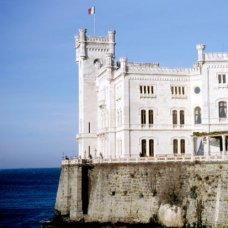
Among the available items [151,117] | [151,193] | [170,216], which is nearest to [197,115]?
[151,117]

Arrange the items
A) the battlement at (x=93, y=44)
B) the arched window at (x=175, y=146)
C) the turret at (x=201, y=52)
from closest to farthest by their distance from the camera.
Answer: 1. the turret at (x=201, y=52)
2. the arched window at (x=175, y=146)
3. the battlement at (x=93, y=44)

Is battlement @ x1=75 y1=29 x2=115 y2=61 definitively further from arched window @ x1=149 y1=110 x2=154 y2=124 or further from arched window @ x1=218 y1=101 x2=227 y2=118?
arched window @ x1=218 y1=101 x2=227 y2=118

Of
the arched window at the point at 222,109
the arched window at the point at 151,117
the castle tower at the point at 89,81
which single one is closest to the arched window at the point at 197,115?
the arched window at the point at 222,109

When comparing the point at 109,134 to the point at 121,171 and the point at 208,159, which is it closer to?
the point at 121,171

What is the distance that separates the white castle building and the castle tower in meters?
6.58

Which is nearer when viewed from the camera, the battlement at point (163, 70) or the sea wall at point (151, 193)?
the sea wall at point (151, 193)

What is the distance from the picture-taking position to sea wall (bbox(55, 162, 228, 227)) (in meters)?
57.3

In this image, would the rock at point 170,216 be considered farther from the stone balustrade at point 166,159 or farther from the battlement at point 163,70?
the battlement at point 163,70

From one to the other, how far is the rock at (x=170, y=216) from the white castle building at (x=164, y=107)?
1156 centimetres

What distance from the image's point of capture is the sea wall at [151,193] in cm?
5731

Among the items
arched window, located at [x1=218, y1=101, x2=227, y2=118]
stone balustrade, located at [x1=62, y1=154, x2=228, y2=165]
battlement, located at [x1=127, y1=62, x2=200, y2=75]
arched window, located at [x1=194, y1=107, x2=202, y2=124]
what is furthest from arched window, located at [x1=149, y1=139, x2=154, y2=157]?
arched window, located at [x1=218, y1=101, x2=227, y2=118]

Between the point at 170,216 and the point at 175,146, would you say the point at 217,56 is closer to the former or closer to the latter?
the point at 175,146

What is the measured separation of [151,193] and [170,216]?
423cm

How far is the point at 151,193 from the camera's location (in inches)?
2426
